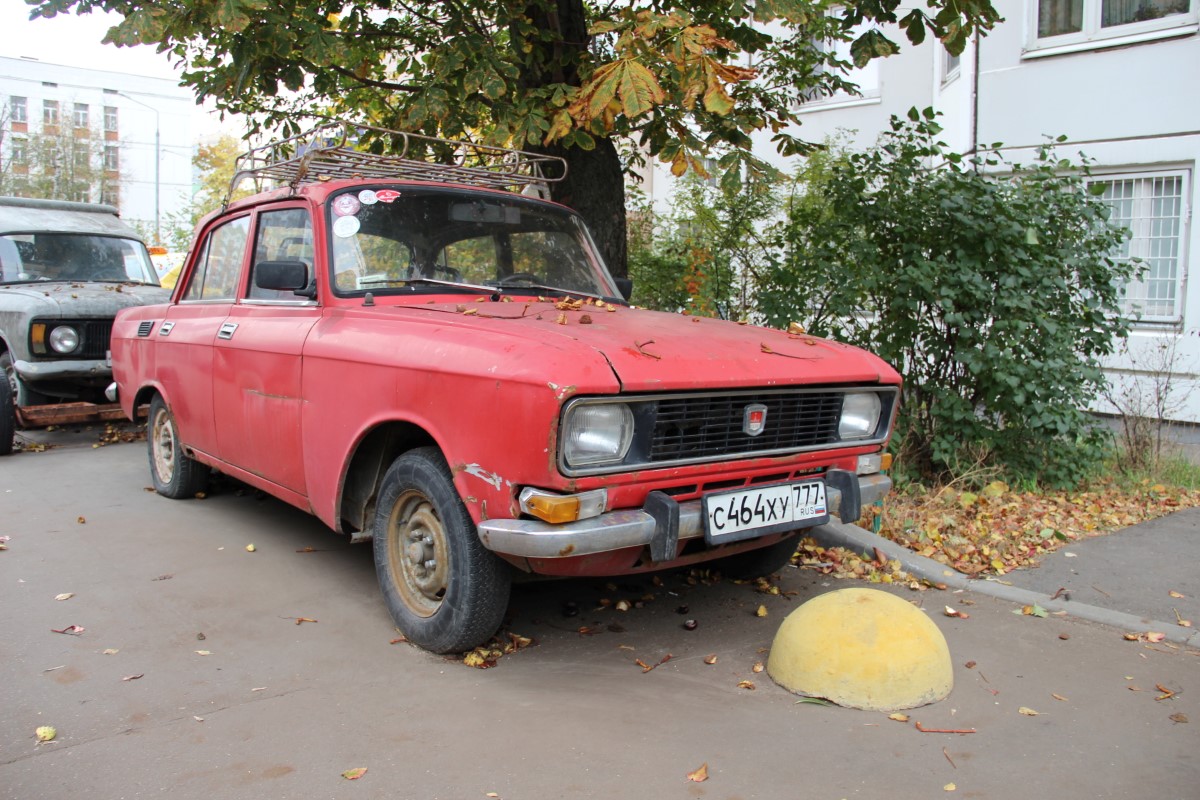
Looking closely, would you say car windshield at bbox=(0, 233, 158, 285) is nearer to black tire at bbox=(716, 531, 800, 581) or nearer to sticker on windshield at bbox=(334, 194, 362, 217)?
sticker on windshield at bbox=(334, 194, 362, 217)

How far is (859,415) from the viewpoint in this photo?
13.2ft

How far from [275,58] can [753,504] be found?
4746 millimetres

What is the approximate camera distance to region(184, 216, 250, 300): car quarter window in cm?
526

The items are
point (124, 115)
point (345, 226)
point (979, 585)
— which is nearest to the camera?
point (345, 226)

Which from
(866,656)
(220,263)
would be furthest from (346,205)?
(866,656)

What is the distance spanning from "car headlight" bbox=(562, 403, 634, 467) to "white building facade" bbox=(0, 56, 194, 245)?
191 ft

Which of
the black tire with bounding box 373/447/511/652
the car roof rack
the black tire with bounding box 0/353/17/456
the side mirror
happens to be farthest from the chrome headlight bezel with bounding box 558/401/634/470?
the black tire with bounding box 0/353/17/456

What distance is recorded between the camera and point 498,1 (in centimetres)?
661

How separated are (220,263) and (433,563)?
2.86 meters

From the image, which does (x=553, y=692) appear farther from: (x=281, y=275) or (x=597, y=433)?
(x=281, y=275)

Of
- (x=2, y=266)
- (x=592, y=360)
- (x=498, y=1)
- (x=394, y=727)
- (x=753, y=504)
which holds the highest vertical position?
(x=498, y=1)

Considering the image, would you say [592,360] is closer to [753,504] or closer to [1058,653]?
[753,504]

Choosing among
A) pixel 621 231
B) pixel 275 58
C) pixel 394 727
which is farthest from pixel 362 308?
pixel 621 231

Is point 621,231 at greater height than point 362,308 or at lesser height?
greater
